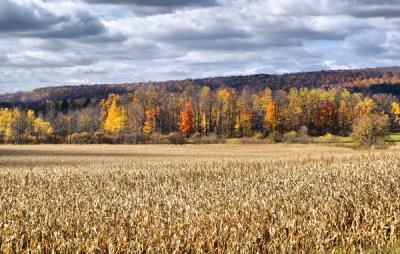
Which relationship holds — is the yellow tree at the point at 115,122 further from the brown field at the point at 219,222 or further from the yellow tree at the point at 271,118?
the brown field at the point at 219,222

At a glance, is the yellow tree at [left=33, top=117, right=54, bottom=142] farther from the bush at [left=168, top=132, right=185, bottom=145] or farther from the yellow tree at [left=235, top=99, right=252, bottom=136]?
the yellow tree at [left=235, top=99, right=252, bottom=136]

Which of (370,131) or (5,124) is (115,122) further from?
(370,131)

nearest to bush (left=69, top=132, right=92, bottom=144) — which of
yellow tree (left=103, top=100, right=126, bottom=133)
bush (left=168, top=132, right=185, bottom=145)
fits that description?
yellow tree (left=103, top=100, right=126, bottom=133)

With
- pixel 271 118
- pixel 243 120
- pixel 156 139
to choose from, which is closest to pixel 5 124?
pixel 156 139

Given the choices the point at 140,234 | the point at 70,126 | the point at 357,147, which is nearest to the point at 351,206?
the point at 140,234

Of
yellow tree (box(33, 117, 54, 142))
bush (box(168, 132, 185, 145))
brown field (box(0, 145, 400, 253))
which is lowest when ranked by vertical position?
bush (box(168, 132, 185, 145))

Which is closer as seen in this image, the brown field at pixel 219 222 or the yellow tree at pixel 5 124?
the brown field at pixel 219 222

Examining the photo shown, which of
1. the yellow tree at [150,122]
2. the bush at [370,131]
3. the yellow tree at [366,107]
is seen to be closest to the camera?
the bush at [370,131]

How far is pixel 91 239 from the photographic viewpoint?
29.9 ft

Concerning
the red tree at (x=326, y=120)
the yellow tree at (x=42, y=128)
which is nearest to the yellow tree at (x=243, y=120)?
the red tree at (x=326, y=120)

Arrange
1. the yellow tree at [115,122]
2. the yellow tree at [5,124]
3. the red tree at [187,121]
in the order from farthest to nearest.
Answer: the yellow tree at [5,124]
the yellow tree at [115,122]
the red tree at [187,121]

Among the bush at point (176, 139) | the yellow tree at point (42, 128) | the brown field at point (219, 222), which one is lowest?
the bush at point (176, 139)

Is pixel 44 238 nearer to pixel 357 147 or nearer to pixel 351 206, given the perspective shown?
→ pixel 351 206

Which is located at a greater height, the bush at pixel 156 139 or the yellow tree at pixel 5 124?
the yellow tree at pixel 5 124
